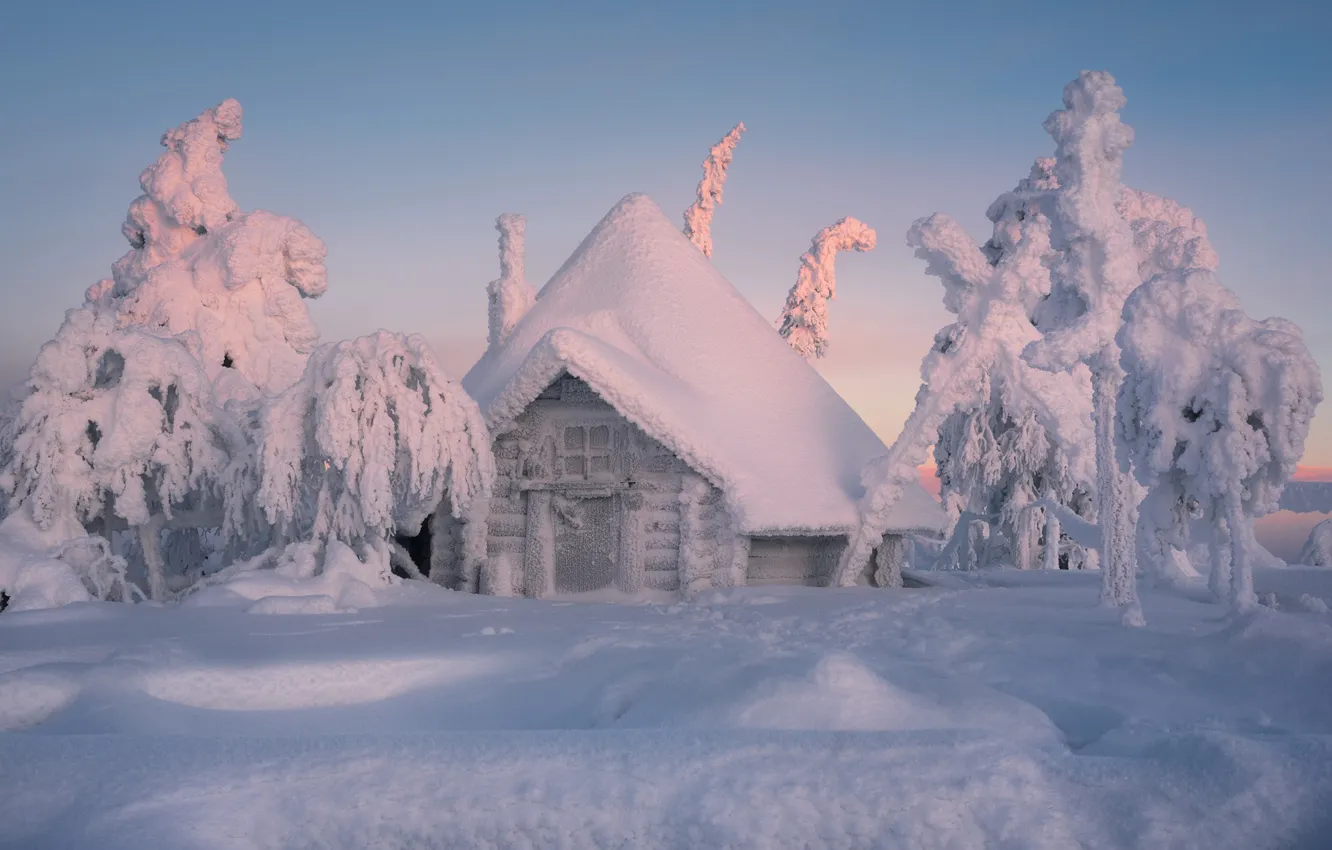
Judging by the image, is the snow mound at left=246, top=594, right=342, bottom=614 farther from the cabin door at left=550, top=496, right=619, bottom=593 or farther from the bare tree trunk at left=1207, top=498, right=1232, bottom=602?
the bare tree trunk at left=1207, top=498, right=1232, bottom=602

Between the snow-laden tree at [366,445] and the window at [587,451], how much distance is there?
1503 mm

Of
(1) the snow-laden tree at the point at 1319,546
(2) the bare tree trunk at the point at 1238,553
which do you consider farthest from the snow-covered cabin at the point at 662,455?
(1) the snow-laden tree at the point at 1319,546

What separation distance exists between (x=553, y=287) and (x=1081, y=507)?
11654 mm

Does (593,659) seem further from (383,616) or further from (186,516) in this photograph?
(186,516)

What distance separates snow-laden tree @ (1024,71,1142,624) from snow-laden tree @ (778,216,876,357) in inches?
324

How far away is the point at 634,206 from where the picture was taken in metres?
16.6

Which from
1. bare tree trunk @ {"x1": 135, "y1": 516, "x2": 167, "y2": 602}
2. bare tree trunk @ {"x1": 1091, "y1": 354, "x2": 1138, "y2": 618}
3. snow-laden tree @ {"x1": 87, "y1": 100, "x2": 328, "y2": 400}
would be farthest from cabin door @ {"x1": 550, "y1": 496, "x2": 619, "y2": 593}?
bare tree trunk @ {"x1": 1091, "y1": 354, "x2": 1138, "y2": 618}

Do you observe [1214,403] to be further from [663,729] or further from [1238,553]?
[663,729]

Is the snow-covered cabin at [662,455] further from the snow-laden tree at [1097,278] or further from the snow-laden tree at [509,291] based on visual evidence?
the snow-laden tree at [1097,278]

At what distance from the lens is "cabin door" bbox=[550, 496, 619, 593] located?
1354 cm

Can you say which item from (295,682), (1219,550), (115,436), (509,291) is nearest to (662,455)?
(509,291)

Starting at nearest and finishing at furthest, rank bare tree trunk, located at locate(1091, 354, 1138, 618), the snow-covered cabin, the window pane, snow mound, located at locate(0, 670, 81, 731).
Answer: snow mound, located at locate(0, 670, 81, 731), bare tree trunk, located at locate(1091, 354, 1138, 618), the snow-covered cabin, the window pane

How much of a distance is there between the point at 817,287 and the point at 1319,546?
9.97 metres

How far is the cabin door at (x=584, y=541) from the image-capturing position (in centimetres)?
1354
